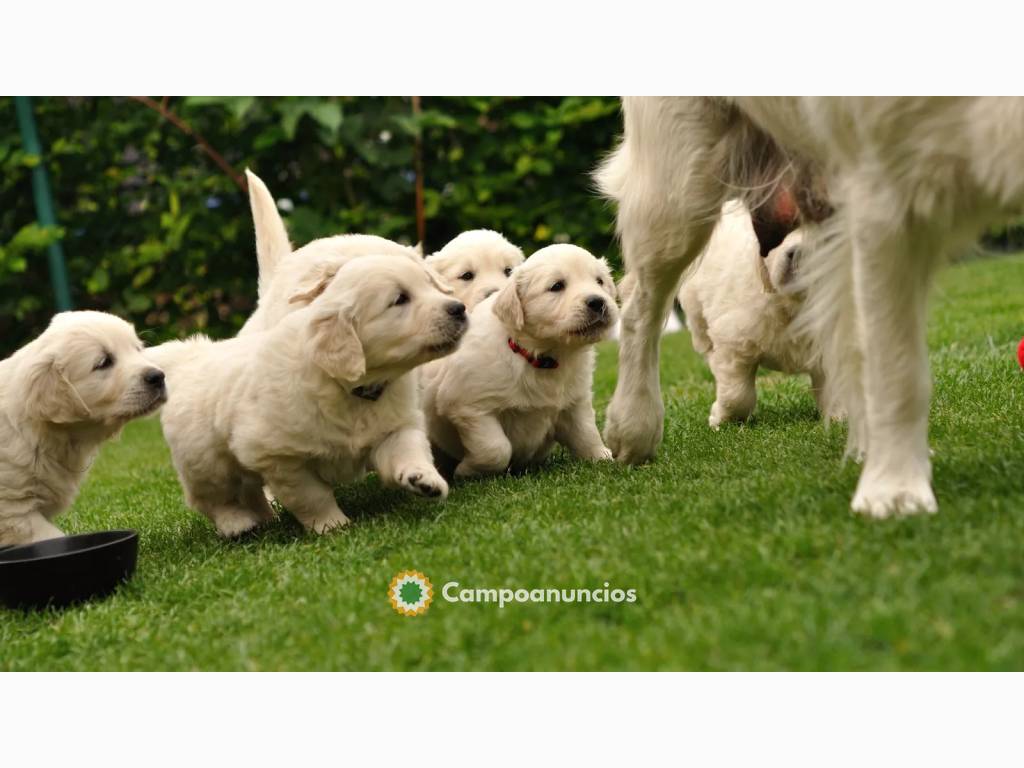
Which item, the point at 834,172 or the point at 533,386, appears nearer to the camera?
the point at 834,172

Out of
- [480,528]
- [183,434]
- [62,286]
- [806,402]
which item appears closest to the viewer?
[480,528]

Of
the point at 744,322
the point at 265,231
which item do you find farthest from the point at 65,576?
the point at 744,322

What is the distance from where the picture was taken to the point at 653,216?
361 cm

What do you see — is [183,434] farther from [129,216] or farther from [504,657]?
[129,216]

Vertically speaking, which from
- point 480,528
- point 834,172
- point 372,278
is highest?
point 834,172

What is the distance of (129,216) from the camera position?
18.5 feet

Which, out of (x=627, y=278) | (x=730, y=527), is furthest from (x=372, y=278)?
(x=730, y=527)

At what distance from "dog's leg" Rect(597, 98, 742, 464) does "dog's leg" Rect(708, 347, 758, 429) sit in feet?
2.41

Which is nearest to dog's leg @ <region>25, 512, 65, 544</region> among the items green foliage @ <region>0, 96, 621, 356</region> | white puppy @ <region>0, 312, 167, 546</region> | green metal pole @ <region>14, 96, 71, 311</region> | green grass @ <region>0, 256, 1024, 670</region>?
white puppy @ <region>0, 312, 167, 546</region>

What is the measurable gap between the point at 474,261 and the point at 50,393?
1704 mm

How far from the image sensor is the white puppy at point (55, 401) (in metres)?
3.41

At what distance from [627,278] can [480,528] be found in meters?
1.31

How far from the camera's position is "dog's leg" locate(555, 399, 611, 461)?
4168 mm

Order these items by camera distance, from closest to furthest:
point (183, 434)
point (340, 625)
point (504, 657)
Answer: point (504, 657)
point (340, 625)
point (183, 434)
